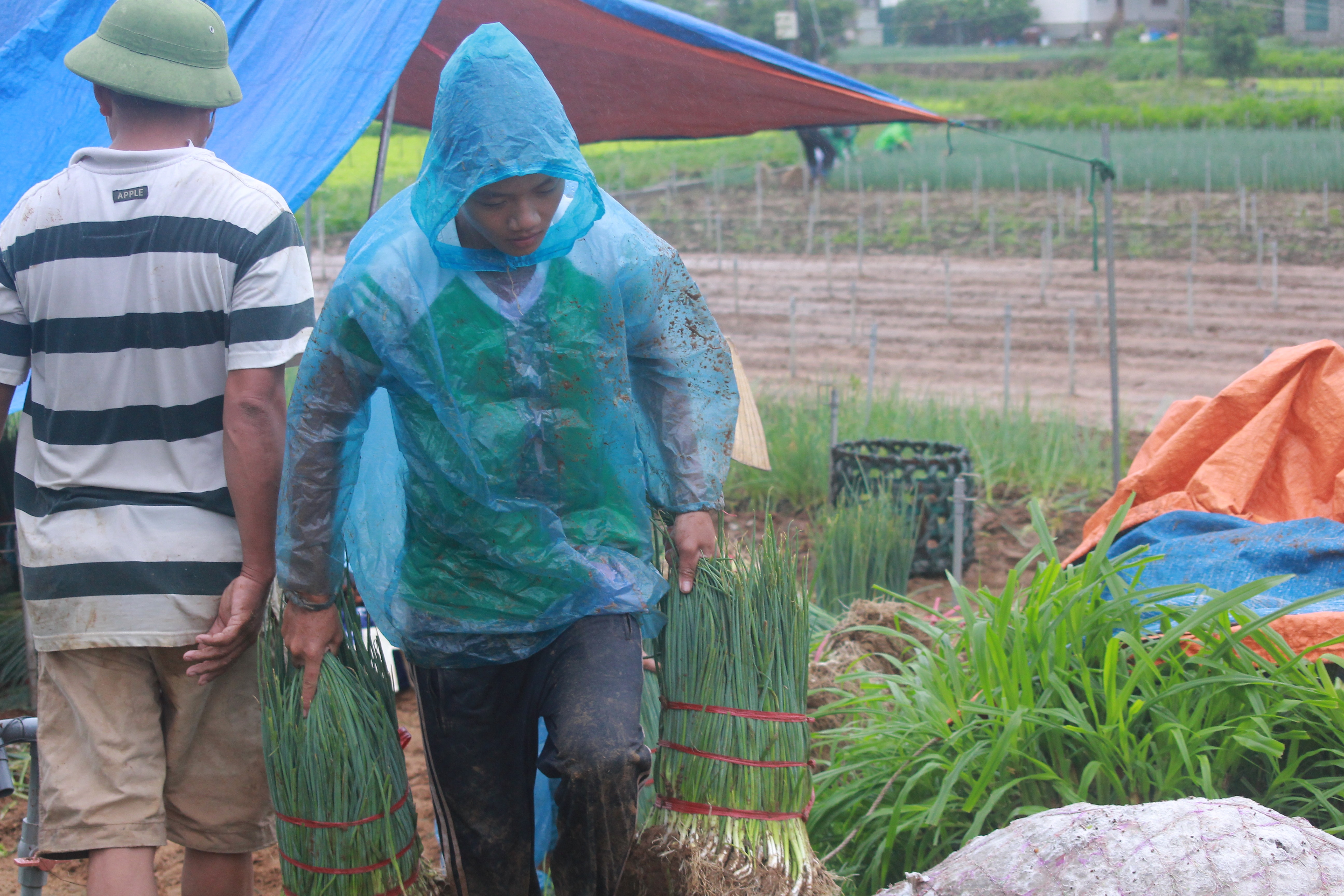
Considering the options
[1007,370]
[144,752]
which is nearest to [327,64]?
[144,752]

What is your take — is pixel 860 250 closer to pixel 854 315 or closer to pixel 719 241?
pixel 719 241

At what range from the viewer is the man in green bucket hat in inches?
68.4

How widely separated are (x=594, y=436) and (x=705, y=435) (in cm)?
22

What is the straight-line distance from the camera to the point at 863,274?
561 inches

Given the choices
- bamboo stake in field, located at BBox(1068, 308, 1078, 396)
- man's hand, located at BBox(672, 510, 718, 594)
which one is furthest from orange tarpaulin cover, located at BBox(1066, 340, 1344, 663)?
bamboo stake in field, located at BBox(1068, 308, 1078, 396)

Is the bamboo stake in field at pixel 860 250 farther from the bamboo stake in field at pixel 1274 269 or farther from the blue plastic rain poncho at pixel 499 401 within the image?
the blue plastic rain poncho at pixel 499 401

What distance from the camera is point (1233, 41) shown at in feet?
71.0

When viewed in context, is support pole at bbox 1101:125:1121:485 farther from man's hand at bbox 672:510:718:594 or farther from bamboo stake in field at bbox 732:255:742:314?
bamboo stake in field at bbox 732:255:742:314

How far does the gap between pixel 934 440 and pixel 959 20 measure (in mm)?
38021

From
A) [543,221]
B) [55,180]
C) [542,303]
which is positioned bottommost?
[542,303]

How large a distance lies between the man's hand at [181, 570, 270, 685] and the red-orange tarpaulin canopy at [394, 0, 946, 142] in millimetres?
2353

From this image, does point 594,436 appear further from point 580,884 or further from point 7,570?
point 7,570

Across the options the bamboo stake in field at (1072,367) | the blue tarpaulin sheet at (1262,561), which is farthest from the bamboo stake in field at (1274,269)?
the blue tarpaulin sheet at (1262,561)

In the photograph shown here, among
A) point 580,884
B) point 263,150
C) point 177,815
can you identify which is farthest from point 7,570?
point 580,884
